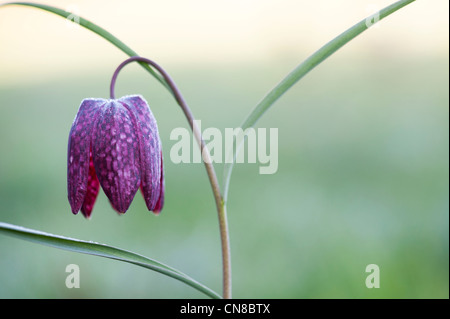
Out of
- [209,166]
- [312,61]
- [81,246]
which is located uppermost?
[312,61]

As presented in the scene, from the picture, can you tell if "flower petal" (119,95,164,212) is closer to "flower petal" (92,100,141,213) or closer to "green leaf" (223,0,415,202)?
"flower petal" (92,100,141,213)

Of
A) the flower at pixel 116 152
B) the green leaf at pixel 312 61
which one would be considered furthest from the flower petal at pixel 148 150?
the green leaf at pixel 312 61

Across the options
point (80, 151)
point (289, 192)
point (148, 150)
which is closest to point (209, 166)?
point (148, 150)

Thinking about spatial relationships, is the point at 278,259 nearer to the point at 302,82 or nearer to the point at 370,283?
the point at 370,283

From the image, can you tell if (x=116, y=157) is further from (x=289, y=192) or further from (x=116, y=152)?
(x=289, y=192)

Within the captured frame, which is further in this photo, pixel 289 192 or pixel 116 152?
pixel 289 192

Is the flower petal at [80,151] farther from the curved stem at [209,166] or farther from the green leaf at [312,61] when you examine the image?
the green leaf at [312,61]
